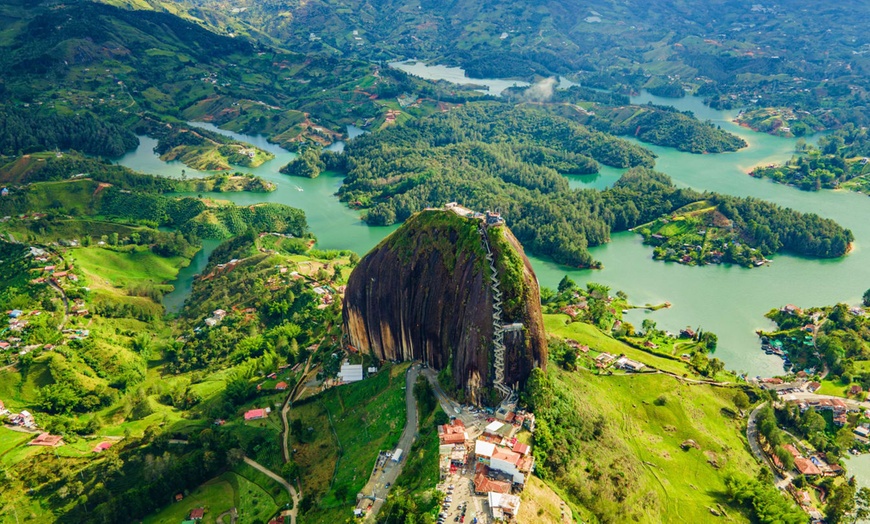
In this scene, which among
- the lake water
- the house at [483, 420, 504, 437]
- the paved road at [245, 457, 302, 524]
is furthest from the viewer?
the lake water

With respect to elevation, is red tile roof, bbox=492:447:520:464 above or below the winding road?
above

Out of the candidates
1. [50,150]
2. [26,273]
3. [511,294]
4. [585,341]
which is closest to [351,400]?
[511,294]

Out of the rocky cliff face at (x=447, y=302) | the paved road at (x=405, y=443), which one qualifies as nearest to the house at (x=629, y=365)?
the rocky cliff face at (x=447, y=302)

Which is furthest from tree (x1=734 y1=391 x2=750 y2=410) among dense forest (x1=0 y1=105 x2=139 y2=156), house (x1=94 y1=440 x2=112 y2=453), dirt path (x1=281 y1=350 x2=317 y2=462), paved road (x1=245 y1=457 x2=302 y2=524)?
dense forest (x1=0 y1=105 x2=139 y2=156)

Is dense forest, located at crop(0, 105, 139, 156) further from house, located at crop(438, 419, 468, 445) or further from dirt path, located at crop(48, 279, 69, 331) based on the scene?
house, located at crop(438, 419, 468, 445)

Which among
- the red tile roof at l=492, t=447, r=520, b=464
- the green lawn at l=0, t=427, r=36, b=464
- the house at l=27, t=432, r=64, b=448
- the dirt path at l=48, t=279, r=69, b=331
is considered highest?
the red tile roof at l=492, t=447, r=520, b=464

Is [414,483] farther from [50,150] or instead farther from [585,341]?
[50,150]

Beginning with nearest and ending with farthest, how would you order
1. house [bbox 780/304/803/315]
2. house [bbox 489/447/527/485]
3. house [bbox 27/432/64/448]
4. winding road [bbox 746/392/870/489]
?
house [bbox 489/447/527/485] < winding road [bbox 746/392/870/489] < house [bbox 27/432/64/448] < house [bbox 780/304/803/315]
